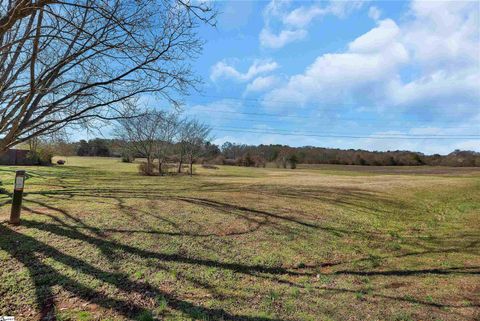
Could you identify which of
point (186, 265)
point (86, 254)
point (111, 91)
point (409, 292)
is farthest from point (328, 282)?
point (111, 91)

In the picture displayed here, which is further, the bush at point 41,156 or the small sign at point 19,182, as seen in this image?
the bush at point 41,156

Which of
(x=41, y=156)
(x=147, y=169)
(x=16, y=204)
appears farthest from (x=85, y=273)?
(x=41, y=156)

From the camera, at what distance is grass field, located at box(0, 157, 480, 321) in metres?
3.93

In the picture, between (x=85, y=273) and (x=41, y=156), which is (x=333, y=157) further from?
(x=85, y=273)

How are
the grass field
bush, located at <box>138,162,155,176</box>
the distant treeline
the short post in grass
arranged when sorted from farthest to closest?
the distant treeline
bush, located at <box>138,162,155,176</box>
the short post in grass
the grass field

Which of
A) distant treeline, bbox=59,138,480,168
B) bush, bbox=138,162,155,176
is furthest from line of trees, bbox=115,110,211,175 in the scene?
distant treeline, bbox=59,138,480,168

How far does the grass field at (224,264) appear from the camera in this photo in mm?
3926

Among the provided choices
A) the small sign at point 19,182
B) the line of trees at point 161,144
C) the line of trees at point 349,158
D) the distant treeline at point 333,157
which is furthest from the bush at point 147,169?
→ the line of trees at point 349,158

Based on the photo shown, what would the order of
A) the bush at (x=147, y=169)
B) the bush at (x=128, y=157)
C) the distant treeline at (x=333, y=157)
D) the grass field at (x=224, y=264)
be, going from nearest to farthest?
the grass field at (x=224, y=264) → the bush at (x=147, y=169) → the bush at (x=128, y=157) → the distant treeline at (x=333, y=157)

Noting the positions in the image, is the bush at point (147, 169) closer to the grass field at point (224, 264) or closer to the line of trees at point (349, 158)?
the grass field at point (224, 264)

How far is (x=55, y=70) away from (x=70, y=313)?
561 cm

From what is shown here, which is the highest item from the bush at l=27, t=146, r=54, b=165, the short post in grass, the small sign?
the bush at l=27, t=146, r=54, b=165

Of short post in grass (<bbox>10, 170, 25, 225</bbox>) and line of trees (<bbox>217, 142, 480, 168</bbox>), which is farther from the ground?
line of trees (<bbox>217, 142, 480, 168</bbox>)

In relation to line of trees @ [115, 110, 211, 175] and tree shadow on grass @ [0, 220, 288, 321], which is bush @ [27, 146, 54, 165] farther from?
tree shadow on grass @ [0, 220, 288, 321]
